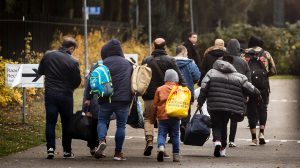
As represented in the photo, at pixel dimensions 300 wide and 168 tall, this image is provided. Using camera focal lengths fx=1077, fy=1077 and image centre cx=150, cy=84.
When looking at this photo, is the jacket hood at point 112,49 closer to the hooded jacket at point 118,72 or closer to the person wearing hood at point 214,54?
the hooded jacket at point 118,72

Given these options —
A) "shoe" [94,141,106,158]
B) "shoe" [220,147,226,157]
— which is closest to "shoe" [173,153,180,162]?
"shoe" [94,141,106,158]

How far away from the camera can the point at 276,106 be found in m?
29.5

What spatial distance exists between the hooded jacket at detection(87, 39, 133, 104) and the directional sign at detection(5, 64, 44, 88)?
532cm

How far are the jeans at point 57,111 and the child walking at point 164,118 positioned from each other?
1.23 meters

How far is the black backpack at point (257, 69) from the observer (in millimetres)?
18969

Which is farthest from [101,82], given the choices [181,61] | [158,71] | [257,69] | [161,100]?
[257,69]

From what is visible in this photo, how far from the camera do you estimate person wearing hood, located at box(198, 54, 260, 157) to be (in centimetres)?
1611

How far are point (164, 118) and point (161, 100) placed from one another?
0.85 ft

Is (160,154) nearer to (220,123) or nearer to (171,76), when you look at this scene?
(171,76)

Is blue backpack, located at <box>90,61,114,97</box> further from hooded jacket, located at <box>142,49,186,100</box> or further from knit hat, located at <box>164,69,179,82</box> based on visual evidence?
hooded jacket, located at <box>142,49,186,100</box>

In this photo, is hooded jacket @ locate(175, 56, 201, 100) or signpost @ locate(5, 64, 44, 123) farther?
signpost @ locate(5, 64, 44, 123)

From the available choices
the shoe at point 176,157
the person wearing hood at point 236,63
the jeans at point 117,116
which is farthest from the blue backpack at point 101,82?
the person wearing hood at point 236,63

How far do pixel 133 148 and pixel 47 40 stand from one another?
1959cm

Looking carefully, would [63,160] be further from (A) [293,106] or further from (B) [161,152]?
(A) [293,106]
